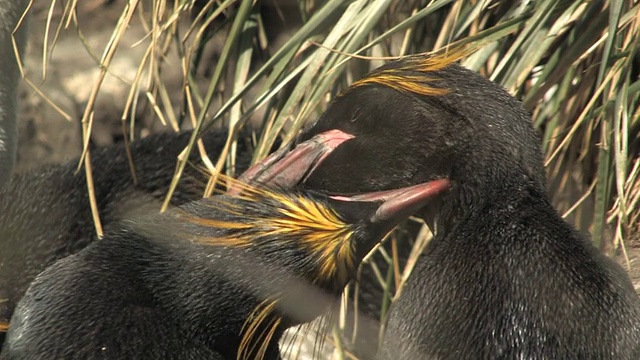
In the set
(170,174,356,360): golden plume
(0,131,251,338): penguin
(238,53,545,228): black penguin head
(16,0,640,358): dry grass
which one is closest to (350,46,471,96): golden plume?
(238,53,545,228): black penguin head

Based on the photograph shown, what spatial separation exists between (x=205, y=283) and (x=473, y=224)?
0.55 meters

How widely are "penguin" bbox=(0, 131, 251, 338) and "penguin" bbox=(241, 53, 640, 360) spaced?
2.83 feet

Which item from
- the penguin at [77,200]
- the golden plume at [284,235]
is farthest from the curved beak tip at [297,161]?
the penguin at [77,200]

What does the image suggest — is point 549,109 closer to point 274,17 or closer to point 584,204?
point 584,204

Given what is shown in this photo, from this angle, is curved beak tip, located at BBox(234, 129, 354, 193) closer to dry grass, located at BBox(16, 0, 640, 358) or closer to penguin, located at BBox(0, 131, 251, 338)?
dry grass, located at BBox(16, 0, 640, 358)

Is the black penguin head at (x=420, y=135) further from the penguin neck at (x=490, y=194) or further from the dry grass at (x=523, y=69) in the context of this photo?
the dry grass at (x=523, y=69)

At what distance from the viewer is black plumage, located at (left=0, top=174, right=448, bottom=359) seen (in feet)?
7.25

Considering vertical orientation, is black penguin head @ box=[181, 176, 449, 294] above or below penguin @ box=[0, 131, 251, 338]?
above

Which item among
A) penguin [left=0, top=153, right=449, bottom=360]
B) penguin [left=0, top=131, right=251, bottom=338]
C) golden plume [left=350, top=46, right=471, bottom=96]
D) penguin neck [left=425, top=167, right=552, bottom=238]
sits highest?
golden plume [left=350, top=46, right=471, bottom=96]

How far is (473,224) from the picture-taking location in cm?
238

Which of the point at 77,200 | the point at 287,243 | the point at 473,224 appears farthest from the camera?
the point at 77,200

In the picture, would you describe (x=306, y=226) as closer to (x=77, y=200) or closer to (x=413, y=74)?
(x=413, y=74)

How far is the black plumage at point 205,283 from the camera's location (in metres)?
2.21

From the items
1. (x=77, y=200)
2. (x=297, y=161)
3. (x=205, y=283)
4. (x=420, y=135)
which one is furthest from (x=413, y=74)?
(x=77, y=200)
